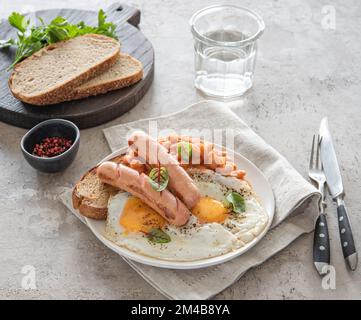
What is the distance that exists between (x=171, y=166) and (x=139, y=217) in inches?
10.7

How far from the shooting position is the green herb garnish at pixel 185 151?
2.67 meters

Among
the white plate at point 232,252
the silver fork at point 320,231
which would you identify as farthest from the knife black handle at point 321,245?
the white plate at point 232,252

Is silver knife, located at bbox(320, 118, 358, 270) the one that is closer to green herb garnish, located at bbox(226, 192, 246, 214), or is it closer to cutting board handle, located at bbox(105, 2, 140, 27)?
green herb garnish, located at bbox(226, 192, 246, 214)

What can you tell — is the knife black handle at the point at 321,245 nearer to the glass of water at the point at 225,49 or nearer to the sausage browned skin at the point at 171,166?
the sausage browned skin at the point at 171,166

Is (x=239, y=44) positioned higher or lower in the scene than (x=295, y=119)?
higher

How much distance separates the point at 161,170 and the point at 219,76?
3.89 ft

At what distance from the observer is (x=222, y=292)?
7.76ft

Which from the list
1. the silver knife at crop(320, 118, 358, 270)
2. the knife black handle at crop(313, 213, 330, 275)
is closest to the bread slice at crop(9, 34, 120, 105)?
the silver knife at crop(320, 118, 358, 270)

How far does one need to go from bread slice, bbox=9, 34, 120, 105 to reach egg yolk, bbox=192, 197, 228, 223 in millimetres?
1188

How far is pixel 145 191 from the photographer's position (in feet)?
7.99

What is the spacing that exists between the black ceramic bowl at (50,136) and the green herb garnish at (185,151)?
0.56 meters

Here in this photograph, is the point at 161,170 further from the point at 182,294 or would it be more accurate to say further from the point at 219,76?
the point at 219,76
